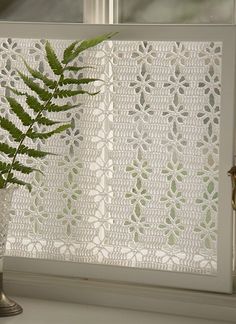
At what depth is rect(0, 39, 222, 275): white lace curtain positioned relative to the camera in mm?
2053

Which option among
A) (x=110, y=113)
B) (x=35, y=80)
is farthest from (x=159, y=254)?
(x=35, y=80)

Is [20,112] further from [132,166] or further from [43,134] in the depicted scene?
[132,166]

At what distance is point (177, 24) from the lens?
80.4 inches

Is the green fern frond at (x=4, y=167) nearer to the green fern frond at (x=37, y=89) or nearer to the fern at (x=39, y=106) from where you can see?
the fern at (x=39, y=106)

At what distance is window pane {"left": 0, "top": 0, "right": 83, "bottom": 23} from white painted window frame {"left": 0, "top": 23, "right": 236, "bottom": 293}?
122mm

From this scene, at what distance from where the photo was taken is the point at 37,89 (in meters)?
2.03

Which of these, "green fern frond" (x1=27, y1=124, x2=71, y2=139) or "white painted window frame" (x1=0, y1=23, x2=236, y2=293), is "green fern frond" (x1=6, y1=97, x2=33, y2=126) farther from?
"white painted window frame" (x1=0, y1=23, x2=236, y2=293)

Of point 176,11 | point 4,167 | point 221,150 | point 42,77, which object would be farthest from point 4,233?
point 176,11

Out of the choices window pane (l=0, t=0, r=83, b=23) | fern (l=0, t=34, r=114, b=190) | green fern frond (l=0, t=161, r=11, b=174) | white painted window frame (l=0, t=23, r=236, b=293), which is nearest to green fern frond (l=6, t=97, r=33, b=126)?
fern (l=0, t=34, r=114, b=190)

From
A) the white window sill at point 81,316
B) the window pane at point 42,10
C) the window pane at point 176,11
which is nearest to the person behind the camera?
the white window sill at point 81,316

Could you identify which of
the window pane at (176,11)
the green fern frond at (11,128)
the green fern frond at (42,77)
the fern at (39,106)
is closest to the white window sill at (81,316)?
the fern at (39,106)

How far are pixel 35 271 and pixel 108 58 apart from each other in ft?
1.83

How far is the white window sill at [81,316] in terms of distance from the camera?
6.53 ft

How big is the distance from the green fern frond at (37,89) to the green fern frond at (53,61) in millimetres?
52
